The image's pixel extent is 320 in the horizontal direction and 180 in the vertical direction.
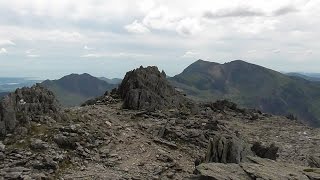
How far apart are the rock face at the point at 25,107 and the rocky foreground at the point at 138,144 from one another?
9 cm

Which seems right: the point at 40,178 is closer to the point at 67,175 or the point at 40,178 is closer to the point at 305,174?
the point at 67,175

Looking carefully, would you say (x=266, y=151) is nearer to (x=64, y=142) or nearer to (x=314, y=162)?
(x=314, y=162)

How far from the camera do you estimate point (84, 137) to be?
38.2m

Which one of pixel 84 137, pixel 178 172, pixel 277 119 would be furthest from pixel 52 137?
pixel 277 119

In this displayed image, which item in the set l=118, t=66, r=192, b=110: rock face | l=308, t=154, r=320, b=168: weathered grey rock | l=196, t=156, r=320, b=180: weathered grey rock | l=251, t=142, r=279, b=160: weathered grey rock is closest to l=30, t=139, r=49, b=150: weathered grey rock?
l=196, t=156, r=320, b=180: weathered grey rock

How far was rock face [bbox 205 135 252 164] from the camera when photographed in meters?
33.2

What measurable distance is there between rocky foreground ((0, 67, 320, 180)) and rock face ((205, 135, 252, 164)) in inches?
3.1

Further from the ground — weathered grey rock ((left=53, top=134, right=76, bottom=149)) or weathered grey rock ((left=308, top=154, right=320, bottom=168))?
weathered grey rock ((left=53, top=134, right=76, bottom=149))

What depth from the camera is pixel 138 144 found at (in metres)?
39.4

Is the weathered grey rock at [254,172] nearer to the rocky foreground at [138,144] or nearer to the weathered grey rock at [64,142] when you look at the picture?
the rocky foreground at [138,144]

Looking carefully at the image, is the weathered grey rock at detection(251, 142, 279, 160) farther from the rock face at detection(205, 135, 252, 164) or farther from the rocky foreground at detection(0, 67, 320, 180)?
the rock face at detection(205, 135, 252, 164)

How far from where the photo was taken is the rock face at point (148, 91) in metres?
56.9

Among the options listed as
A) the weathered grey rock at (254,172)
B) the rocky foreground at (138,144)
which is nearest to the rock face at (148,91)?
the rocky foreground at (138,144)

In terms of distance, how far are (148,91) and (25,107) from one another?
22419 mm
